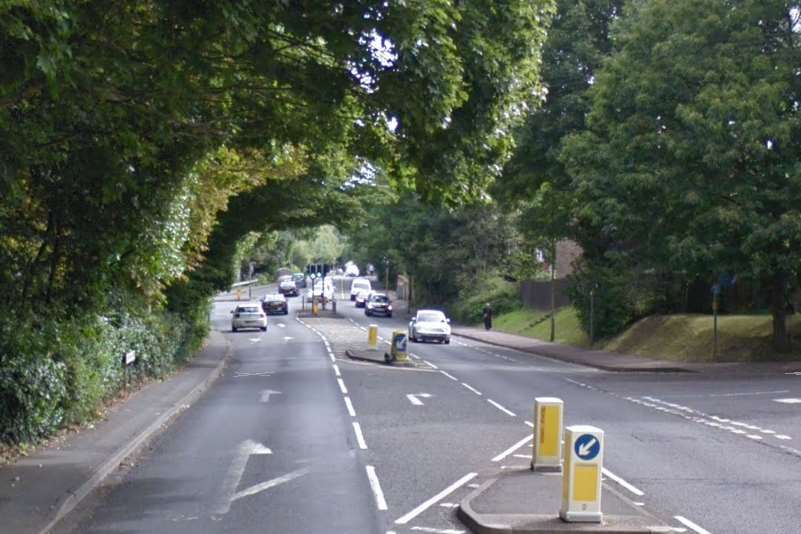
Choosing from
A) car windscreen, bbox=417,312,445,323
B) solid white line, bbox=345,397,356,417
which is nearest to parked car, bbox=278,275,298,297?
car windscreen, bbox=417,312,445,323

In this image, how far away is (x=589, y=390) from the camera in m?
26.4

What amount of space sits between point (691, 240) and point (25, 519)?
22.7m

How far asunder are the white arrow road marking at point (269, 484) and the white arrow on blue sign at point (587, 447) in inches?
148

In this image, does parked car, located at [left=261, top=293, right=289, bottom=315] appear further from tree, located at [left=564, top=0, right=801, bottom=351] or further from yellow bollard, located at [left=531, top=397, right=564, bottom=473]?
yellow bollard, located at [left=531, top=397, right=564, bottom=473]

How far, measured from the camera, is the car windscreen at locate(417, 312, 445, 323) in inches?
1991

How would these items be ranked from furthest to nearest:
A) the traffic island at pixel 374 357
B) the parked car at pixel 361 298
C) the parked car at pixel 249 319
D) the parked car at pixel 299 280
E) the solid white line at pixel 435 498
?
the parked car at pixel 299 280 < the parked car at pixel 361 298 < the parked car at pixel 249 319 < the traffic island at pixel 374 357 < the solid white line at pixel 435 498

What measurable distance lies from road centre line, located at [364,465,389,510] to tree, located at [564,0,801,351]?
18063mm

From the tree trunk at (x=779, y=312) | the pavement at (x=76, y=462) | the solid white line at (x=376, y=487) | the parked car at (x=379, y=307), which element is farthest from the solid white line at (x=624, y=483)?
the parked car at (x=379, y=307)

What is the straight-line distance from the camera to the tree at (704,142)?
2939 cm

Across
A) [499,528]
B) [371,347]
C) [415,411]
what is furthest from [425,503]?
[371,347]

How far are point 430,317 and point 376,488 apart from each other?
126ft

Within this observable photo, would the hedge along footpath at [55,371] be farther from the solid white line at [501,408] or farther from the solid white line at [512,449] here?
the solid white line at [501,408]

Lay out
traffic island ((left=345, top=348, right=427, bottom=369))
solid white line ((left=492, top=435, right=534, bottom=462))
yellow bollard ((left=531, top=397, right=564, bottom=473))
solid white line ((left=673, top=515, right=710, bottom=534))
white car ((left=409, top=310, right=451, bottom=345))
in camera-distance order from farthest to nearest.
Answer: white car ((left=409, top=310, right=451, bottom=345)) → traffic island ((left=345, top=348, right=427, bottom=369)) → solid white line ((left=492, top=435, right=534, bottom=462)) → yellow bollard ((left=531, top=397, right=564, bottom=473)) → solid white line ((left=673, top=515, right=710, bottom=534))

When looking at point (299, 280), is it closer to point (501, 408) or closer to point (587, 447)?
point (501, 408)
